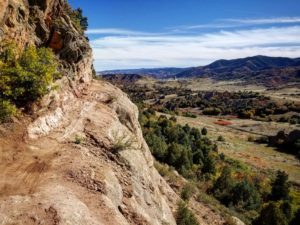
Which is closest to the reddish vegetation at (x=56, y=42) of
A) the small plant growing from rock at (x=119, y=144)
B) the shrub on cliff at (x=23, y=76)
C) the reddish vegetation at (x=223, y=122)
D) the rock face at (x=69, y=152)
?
the rock face at (x=69, y=152)

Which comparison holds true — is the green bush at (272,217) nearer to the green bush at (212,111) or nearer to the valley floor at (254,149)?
the valley floor at (254,149)

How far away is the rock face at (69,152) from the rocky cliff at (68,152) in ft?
0.11

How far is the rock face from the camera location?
451 inches

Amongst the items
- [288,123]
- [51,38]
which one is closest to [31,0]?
[51,38]

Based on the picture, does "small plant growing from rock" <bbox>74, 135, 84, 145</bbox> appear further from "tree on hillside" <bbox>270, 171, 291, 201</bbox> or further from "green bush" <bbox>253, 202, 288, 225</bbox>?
"tree on hillside" <bbox>270, 171, 291, 201</bbox>

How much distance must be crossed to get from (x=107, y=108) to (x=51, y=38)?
603 centimetres

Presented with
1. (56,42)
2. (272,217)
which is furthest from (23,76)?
(272,217)

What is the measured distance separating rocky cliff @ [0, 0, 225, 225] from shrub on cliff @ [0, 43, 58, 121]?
2.57ft

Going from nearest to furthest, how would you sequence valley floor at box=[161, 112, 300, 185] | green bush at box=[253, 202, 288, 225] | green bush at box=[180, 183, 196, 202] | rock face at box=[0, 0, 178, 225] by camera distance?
rock face at box=[0, 0, 178, 225], green bush at box=[180, 183, 196, 202], green bush at box=[253, 202, 288, 225], valley floor at box=[161, 112, 300, 185]

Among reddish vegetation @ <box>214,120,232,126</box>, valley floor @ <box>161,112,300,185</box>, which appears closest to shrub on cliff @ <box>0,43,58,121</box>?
valley floor @ <box>161,112,300,185</box>

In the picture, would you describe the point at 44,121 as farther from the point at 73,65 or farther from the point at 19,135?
the point at 73,65

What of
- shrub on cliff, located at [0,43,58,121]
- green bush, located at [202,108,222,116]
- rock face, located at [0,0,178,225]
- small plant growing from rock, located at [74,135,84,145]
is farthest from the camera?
green bush, located at [202,108,222,116]

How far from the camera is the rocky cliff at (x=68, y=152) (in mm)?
11453

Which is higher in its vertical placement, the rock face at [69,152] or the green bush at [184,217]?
the rock face at [69,152]
